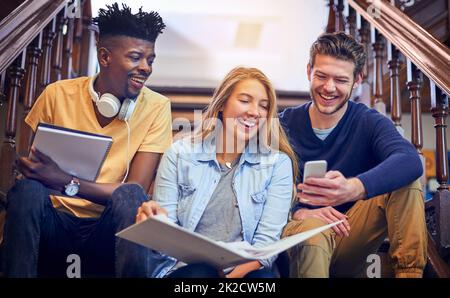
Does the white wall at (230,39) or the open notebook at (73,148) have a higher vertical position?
the white wall at (230,39)

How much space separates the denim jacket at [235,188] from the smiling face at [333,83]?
9.4 inches

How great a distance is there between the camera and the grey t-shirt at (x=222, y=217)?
189cm

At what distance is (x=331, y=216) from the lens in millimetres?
1918

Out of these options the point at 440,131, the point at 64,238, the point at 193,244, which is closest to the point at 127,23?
the point at 64,238

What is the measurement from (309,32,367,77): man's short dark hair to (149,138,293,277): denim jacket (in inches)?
14.7

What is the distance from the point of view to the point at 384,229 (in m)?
1.95

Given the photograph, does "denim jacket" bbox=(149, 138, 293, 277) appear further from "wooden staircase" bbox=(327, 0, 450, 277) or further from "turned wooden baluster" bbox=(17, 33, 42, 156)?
"turned wooden baluster" bbox=(17, 33, 42, 156)

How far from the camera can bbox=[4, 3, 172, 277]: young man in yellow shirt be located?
69.2 inches

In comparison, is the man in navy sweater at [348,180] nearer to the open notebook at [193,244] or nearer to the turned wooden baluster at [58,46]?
the open notebook at [193,244]

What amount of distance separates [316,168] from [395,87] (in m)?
0.65

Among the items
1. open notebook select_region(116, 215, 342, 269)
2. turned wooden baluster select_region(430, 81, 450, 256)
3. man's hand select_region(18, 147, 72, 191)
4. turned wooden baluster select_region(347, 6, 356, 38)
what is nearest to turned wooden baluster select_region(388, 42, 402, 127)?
turned wooden baluster select_region(430, 81, 450, 256)

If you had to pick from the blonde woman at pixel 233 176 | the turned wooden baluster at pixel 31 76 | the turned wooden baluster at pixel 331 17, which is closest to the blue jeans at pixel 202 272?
the blonde woman at pixel 233 176

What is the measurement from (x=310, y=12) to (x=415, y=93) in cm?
70
